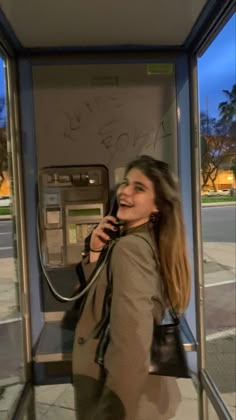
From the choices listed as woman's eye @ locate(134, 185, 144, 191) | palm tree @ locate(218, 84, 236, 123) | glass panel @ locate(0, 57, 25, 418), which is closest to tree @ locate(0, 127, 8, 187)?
glass panel @ locate(0, 57, 25, 418)

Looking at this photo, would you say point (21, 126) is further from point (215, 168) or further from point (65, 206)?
point (215, 168)

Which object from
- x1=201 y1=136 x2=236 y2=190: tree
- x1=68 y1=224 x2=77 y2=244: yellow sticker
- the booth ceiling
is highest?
the booth ceiling

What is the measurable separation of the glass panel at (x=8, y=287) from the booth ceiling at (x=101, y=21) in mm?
235

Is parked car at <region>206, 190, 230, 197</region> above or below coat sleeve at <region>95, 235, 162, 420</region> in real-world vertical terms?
above

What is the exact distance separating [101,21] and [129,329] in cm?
112

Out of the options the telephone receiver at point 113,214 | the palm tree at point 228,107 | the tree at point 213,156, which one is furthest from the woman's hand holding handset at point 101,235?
the palm tree at point 228,107

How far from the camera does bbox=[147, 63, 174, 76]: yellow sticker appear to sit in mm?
2043

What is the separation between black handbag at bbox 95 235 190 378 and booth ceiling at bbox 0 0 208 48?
96cm

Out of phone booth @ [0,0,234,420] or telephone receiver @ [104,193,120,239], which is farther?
phone booth @ [0,0,234,420]

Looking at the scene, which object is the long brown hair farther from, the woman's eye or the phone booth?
the phone booth

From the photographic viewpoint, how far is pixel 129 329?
1.42 meters

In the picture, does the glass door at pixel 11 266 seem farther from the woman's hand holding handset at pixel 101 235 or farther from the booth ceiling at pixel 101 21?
the woman's hand holding handset at pixel 101 235

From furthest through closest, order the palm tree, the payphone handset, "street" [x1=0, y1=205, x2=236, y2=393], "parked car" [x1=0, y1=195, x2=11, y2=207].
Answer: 1. the palm tree
2. "street" [x1=0, y1=205, x2=236, y2=393]
3. the payphone handset
4. "parked car" [x1=0, y1=195, x2=11, y2=207]

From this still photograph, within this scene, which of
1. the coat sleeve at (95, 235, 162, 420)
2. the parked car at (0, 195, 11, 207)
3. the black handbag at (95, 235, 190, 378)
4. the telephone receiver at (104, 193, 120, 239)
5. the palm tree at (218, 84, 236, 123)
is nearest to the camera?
the coat sleeve at (95, 235, 162, 420)
